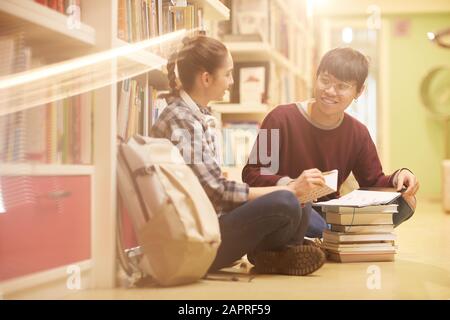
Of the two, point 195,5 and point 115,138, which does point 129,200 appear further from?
point 195,5

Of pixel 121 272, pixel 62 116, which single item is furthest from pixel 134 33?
pixel 121 272

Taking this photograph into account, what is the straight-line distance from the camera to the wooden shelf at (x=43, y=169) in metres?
1.18

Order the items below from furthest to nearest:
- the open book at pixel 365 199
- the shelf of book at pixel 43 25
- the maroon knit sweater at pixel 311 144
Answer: the maroon knit sweater at pixel 311 144 → the open book at pixel 365 199 → the shelf of book at pixel 43 25

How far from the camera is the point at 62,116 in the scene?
1.37m

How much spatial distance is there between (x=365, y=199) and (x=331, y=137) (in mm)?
237

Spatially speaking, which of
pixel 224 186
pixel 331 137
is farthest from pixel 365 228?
pixel 224 186

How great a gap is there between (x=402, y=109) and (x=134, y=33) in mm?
4307

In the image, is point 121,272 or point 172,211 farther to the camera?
point 121,272

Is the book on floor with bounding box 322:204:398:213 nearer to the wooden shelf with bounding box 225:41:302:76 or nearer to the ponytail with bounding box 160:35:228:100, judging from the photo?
the ponytail with bounding box 160:35:228:100

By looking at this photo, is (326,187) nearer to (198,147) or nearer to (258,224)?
(258,224)

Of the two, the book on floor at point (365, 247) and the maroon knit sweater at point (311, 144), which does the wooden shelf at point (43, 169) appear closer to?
the maroon knit sweater at point (311, 144)

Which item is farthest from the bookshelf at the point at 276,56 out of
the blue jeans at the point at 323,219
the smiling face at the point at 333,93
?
the smiling face at the point at 333,93

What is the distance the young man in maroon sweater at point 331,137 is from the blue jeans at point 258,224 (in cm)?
31

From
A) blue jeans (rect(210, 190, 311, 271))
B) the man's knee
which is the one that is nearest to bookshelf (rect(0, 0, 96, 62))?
blue jeans (rect(210, 190, 311, 271))
